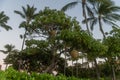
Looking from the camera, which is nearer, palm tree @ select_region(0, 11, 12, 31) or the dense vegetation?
the dense vegetation

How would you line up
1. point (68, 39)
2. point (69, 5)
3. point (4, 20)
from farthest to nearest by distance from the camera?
point (4, 20), point (69, 5), point (68, 39)

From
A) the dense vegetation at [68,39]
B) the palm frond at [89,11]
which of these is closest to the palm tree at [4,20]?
the dense vegetation at [68,39]

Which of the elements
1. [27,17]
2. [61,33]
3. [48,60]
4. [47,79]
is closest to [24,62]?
[48,60]

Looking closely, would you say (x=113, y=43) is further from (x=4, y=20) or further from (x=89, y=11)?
(x=4, y=20)

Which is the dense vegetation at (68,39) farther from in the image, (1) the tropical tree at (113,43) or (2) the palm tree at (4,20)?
(2) the palm tree at (4,20)

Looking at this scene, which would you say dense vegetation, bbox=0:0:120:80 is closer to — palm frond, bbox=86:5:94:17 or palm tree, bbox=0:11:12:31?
palm frond, bbox=86:5:94:17

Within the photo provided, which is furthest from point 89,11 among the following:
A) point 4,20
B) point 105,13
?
point 4,20

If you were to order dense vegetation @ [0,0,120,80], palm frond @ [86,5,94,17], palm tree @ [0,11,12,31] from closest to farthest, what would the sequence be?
dense vegetation @ [0,0,120,80], palm frond @ [86,5,94,17], palm tree @ [0,11,12,31]

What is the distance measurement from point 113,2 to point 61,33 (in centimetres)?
1177

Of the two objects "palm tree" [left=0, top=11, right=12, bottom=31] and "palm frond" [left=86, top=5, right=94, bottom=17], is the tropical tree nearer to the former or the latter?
"palm frond" [left=86, top=5, right=94, bottom=17]

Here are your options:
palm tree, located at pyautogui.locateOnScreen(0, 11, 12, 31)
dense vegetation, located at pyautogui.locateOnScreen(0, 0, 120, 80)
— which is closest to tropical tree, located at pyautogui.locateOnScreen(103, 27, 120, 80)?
dense vegetation, located at pyautogui.locateOnScreen(0, 0, 120, 80)

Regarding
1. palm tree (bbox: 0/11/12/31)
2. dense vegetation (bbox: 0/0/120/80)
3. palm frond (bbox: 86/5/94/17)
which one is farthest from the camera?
palm tree (bbox: 0/11/12/31)

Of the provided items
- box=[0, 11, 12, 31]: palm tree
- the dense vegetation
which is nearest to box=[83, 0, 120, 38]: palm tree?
the dense vegetation

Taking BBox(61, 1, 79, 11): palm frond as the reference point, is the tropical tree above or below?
below
